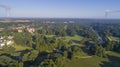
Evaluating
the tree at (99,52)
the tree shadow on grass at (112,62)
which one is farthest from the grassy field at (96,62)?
the tree at (99,52)

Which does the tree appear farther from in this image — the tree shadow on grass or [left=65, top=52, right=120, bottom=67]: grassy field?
the tree shadow on grass

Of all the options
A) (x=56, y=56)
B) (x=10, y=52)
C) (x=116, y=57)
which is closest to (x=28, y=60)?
(x=56, y=56)

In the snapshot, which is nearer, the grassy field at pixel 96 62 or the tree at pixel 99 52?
the grassy field at pixel 96 62

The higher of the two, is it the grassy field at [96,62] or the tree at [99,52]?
the tree at [99,52]

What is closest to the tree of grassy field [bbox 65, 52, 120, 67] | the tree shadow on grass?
grassy field [bbox 65, 52, 120, 67]

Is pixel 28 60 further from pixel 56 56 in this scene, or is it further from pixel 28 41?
pixel 28 41

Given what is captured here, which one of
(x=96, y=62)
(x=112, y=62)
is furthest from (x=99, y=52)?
(x=112, y=62)

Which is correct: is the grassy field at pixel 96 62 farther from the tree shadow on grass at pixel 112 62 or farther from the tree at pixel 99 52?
the tree at pixel 99 52

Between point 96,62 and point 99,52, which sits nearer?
point 96,62

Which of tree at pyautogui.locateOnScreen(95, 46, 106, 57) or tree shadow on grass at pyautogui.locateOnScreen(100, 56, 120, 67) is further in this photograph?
tree at pyautogui.locateOnScreen(95, 46, 106, 57)

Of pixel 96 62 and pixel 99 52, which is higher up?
pixel 99 52

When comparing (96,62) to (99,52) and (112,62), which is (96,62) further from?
(99,52)
